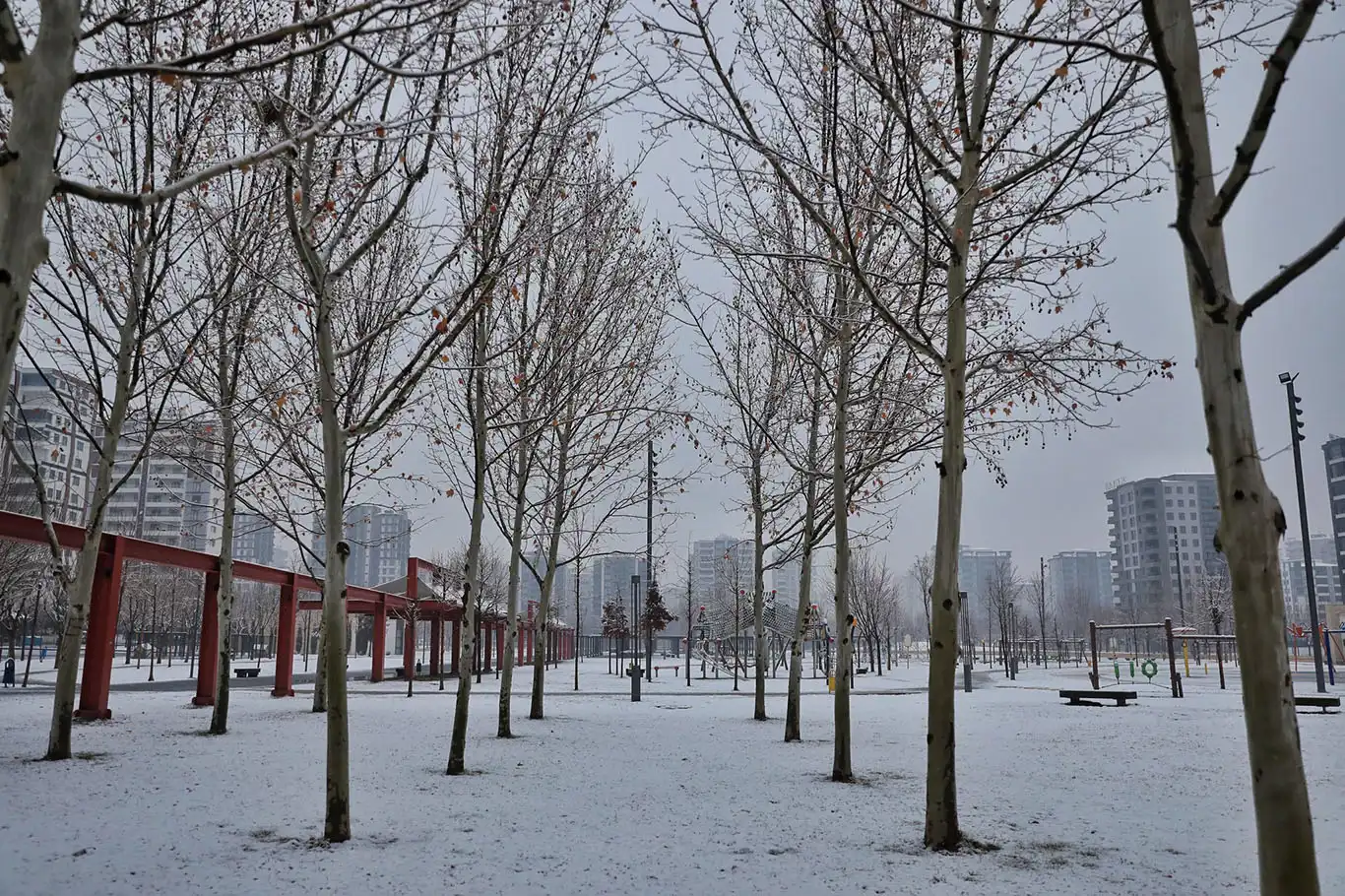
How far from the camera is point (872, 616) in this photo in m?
38.2

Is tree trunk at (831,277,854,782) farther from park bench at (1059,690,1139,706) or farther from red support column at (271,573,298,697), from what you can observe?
red support column at (271,573,298,697)

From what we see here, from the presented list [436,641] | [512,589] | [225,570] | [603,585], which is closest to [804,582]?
[512,589]

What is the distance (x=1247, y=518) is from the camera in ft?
11.0

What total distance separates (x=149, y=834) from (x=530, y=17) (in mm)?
6201

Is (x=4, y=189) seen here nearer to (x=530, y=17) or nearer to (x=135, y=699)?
(x=530, y=17)

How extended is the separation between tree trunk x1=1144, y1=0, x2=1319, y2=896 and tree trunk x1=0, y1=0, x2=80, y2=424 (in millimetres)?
4260

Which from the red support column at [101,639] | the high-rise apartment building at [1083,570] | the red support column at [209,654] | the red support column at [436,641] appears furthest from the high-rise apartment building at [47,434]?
the high-rise apartment building at [1083,570]

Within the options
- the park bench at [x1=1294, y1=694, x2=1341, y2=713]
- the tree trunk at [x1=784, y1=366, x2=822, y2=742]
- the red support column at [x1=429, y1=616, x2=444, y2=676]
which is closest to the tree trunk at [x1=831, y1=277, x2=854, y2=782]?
the tree trunk at [x1=784, y1=366, x2=822, y2=742]

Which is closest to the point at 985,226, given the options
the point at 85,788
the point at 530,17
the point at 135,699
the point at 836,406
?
the point at 836,406

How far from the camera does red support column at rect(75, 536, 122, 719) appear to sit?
1419cm

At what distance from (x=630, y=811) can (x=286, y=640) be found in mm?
17359

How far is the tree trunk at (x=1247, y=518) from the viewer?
3.17 metres

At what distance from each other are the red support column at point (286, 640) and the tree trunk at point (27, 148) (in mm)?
19558

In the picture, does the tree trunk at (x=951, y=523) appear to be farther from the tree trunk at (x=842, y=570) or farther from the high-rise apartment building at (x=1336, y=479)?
Result: the high-rise apartment building at (x=1336, y=479)
